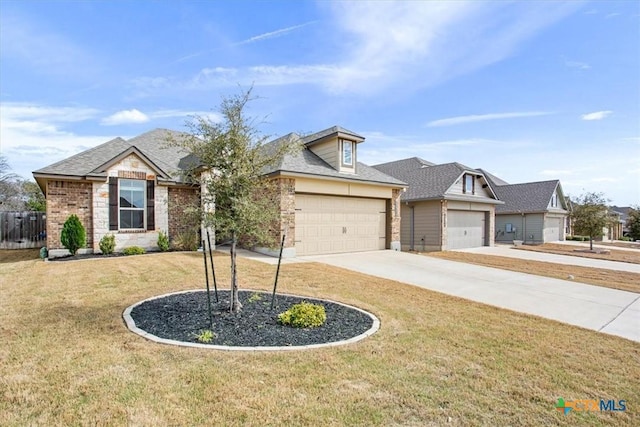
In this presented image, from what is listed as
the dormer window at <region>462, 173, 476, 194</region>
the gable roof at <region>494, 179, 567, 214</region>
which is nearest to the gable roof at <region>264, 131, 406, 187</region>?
the dormer window at <region>462, 173, 476, 194</region>

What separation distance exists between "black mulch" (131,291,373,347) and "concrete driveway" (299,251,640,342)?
11.6ft

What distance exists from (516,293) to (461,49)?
8.64 m

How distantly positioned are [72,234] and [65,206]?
1.20 metres

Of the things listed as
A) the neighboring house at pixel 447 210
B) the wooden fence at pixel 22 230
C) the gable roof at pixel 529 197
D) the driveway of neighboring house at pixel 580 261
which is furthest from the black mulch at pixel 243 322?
the gable roof at pixel 529 197

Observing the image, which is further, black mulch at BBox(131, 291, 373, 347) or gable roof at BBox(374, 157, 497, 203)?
gable roof at BBox(374, 157, 497, 203)

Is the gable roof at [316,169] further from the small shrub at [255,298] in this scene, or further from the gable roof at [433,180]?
the small shrub at [255,298]

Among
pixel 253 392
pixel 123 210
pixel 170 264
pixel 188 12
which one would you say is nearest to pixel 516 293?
pixel 253 392

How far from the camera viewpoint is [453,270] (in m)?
10.4

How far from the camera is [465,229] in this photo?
19359mm

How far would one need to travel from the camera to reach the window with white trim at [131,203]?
12304 millimetres

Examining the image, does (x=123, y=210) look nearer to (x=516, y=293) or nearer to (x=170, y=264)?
(x=170, y=264)

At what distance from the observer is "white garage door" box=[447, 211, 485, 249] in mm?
18359

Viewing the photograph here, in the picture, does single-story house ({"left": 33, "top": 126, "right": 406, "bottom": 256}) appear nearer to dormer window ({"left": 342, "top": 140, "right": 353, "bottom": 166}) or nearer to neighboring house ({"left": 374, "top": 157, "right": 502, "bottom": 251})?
dormer window ({"left": 342, "top": 140, "right": 353, "bottom": 166})

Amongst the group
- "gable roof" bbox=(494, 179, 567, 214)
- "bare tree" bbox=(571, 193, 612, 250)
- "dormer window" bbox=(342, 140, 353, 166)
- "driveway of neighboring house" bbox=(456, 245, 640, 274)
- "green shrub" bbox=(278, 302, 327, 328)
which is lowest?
"driveway of neighboring house" bbox=(456, 245, 640, 274)
